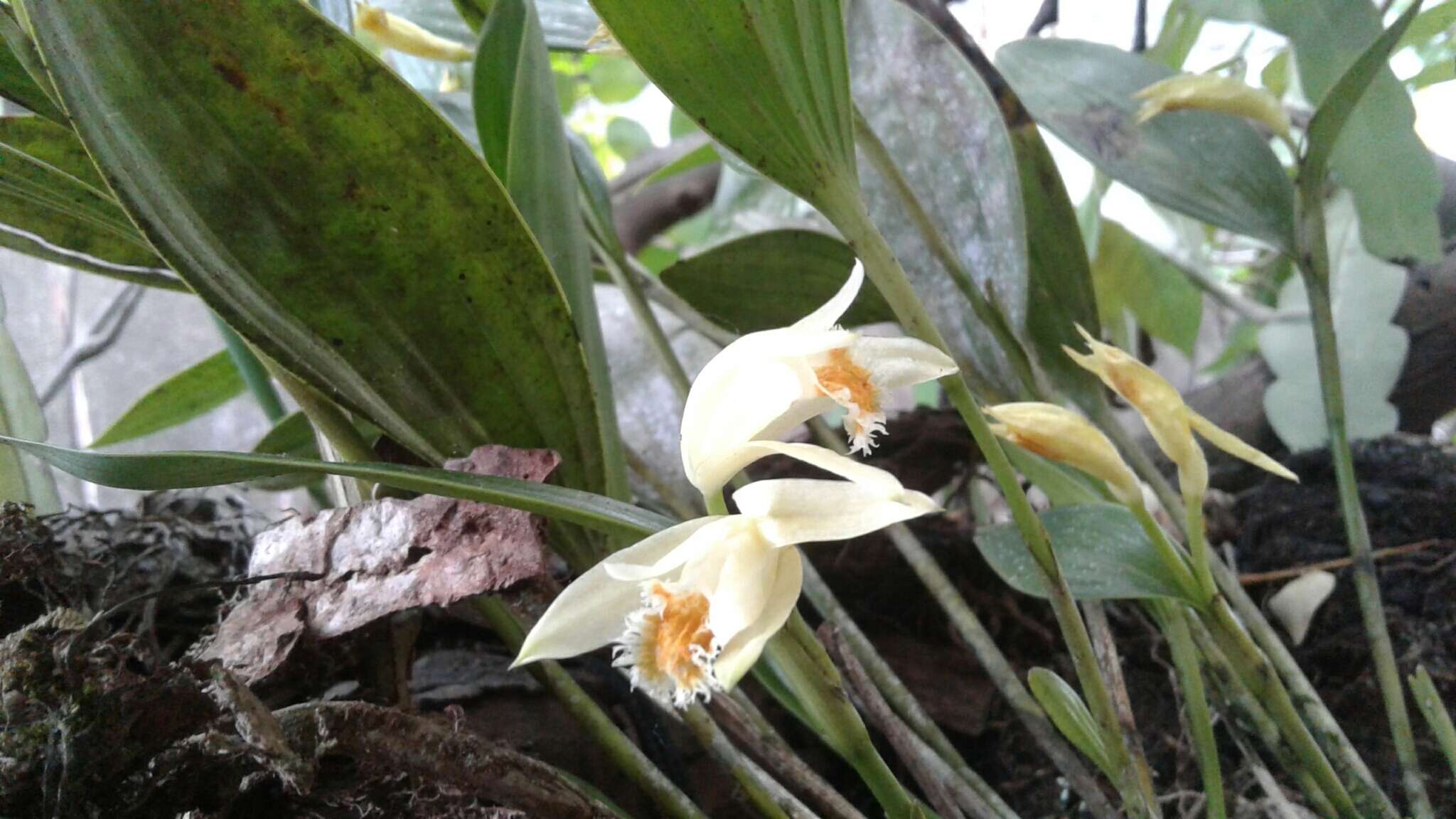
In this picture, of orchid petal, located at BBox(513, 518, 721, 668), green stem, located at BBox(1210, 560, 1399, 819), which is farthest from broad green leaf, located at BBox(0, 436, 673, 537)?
green stem, located at BBox(1210, 560, 1399, 819)

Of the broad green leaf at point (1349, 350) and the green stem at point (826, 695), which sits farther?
the broad green leaf at point (1349, 350)

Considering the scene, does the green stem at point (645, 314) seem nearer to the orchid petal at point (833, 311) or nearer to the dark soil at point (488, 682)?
the dark soil at point (488, 682)

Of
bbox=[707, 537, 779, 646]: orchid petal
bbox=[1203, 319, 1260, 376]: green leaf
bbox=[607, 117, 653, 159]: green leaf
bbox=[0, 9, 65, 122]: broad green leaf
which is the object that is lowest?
bbox=[1203, 319, 1260, 376]: green leaf

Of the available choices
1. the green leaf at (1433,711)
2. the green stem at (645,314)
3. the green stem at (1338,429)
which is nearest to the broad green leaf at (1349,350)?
the green stem at (1338,429)

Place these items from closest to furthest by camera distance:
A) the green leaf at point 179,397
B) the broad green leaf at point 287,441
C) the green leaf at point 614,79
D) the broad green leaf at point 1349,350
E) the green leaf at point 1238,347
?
the broad green leaf at point 287,441 < the green leaf at point 179,397 < the broad green leaf at point 1349,350 < the green leaf at point 1238,347 < the green leaf at point 614,79

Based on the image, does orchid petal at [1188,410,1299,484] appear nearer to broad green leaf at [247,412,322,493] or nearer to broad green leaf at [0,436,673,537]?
broad green leaf at [0,436,673,537]

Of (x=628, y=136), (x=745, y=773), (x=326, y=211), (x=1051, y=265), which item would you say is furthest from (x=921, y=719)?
(x=628, y=136)

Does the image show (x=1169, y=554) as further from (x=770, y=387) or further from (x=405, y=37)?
(x=405, y=37)
